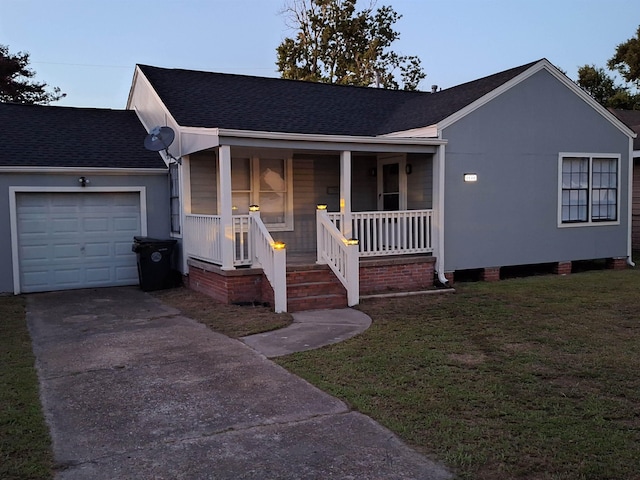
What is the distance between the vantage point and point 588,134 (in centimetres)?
1271

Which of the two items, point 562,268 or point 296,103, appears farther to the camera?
point 296,103

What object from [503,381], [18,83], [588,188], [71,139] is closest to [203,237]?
[71,139]

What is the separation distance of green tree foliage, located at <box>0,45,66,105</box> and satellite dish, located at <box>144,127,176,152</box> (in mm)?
18352

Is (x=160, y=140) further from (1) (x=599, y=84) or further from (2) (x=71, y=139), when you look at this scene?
(1) (x=599, y=84)

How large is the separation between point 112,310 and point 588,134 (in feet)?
34.4

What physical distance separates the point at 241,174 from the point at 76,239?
365cm

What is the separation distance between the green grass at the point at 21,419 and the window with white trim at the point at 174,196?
5.00m

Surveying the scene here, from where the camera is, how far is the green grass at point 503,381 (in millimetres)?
3768

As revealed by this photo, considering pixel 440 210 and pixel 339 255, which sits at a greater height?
pixel 440 210

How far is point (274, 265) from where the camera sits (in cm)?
877

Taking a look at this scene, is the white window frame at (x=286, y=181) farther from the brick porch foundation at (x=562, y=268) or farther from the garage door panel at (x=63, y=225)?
the brick porch foundation at (x=562, y=268)

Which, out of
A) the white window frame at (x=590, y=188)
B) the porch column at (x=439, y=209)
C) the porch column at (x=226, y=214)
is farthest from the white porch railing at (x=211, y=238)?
the white window frame at (x=590, y=188)

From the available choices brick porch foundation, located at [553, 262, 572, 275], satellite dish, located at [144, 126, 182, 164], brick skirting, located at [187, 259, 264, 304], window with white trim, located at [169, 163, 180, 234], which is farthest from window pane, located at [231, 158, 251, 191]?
brick porch foundation, located at [553, 262, 572, 275]

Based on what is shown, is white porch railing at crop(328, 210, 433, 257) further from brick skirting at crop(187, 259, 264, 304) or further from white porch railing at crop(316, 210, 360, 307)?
brick skirting at crop(187, 259, 264, 304)
